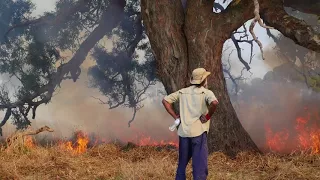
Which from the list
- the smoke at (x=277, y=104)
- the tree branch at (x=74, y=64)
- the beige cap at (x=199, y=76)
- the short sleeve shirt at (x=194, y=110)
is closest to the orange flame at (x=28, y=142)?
the tree branch at (x=74, y=64)

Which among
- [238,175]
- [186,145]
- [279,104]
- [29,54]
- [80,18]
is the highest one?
[80,18]

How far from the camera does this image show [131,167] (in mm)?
9312

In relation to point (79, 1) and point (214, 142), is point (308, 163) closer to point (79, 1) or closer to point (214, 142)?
point (214, 142)

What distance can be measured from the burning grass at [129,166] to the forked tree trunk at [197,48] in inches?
28.4

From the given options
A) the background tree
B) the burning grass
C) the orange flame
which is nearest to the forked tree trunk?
the background tree

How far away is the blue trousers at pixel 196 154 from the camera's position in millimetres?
6969

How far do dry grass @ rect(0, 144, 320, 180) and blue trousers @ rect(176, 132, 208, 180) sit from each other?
136 cm

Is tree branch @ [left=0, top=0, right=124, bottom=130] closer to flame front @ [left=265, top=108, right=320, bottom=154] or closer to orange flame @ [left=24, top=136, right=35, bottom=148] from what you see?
orange flame @ [left=24, top=136, right=35, bottom=148]

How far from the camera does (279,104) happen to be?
86.3 feet

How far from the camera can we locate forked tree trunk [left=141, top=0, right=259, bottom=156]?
11.6 meters

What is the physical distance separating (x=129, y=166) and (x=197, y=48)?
3722 mm

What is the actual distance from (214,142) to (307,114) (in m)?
11.5

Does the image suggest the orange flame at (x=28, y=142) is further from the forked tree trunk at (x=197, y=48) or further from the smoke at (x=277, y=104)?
the smoke at (x=277, y=104)

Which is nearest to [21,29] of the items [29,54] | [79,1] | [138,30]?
[29,54]
